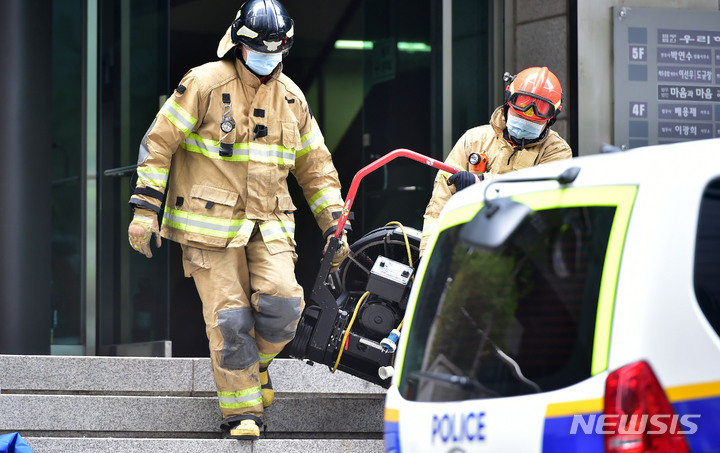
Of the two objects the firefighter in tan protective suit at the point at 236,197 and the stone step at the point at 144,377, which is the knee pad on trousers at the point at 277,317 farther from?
the stone step at the point at 144,377

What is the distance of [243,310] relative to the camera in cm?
531

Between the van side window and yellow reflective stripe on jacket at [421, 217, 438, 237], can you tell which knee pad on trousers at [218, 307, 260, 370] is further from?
the van side window

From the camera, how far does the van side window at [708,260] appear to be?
7.47 ft

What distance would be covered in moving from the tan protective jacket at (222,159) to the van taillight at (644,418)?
3.30 metres

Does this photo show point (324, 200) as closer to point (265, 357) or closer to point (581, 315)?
point (265, 357)

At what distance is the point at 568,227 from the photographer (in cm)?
252

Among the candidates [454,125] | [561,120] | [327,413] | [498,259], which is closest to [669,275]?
[498,259]

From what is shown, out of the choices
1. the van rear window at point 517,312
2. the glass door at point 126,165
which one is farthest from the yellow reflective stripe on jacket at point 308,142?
the van rear window at point 517,312

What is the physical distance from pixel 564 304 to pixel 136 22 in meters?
6.45

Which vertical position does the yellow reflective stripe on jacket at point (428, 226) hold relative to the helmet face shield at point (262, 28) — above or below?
below

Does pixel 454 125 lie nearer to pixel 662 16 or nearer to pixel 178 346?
pixel 662 16

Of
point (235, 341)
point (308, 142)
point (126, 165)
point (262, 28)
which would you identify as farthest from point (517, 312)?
point (126, 165)

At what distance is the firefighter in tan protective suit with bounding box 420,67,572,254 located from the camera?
19.1 feet

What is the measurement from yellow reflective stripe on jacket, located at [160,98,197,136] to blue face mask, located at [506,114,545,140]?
5.58 ft
